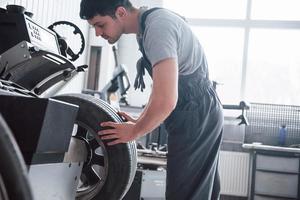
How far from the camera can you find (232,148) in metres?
4.46

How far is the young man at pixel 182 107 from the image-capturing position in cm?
121

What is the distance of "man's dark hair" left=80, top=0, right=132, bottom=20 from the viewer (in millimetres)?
1224

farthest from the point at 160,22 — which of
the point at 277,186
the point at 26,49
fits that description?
the point at 277,186

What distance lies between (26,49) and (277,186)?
3241mm

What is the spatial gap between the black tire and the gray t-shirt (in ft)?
2.19

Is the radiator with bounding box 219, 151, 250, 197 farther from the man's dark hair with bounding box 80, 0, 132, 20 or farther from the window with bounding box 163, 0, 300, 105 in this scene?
the man's dark hair with bounding box 80, 0, 132, 20

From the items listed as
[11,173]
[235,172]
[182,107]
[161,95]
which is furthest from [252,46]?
[11,173]

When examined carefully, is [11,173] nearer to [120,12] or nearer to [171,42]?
[171,42]

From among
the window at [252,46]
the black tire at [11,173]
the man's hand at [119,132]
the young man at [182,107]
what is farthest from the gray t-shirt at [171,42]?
the window at [252,46]

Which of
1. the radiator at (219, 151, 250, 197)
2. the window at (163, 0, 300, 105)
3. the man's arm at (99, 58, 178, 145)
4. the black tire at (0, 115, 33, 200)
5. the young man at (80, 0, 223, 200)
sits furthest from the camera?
the window at (163, 0, 300, 105)

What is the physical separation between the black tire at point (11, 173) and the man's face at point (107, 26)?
0.82 m

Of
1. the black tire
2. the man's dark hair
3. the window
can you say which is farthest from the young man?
the window

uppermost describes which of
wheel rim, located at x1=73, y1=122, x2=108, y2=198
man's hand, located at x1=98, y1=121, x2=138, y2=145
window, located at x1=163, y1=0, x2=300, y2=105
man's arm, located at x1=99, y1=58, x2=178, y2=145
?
window, located at x1=163, y1=0, x2=300, y2=105

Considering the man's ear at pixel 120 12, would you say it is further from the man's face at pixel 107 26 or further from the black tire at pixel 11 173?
the black tire at pixel 11 173
